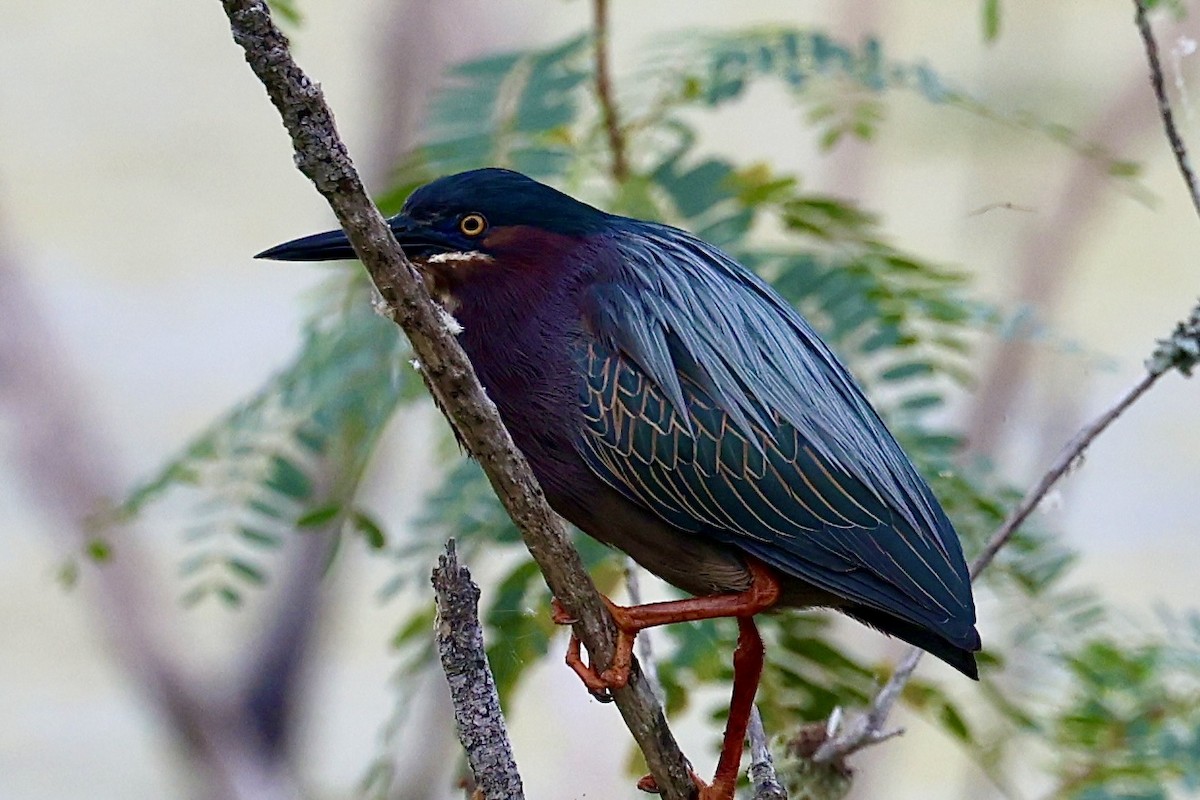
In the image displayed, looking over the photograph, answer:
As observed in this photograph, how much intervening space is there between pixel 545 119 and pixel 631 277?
0.40 m

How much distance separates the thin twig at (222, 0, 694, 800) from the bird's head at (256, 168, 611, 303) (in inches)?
11.2

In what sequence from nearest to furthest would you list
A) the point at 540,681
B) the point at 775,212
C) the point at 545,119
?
the point at 545,119, the point at 775,212, the point at 540,681

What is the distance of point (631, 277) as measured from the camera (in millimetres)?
1439

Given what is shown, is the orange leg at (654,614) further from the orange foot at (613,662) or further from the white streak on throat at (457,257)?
the white streak on throat at (457,257)

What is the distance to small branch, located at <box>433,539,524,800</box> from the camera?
1.10 metres

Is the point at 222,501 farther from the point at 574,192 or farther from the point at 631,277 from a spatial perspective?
the point at 631,277

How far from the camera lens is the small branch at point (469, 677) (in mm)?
1098

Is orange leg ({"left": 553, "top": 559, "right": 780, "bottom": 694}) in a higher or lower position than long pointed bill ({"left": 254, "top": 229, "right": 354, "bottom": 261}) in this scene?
lower

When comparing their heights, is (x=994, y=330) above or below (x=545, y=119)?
below

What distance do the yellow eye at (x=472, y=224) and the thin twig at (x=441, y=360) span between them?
0.98 ft

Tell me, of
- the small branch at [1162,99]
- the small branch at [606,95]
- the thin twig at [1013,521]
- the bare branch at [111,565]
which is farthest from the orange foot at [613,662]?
the bare branch at [111,565]

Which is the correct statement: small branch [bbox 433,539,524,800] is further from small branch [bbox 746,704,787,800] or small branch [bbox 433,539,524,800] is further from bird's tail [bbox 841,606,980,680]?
bird's tail [bbox 841,606,980,680]

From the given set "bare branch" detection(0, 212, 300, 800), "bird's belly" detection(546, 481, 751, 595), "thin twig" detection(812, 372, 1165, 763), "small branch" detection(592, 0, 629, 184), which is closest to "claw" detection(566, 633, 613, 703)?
"bird's belly" detection(546, 481, 751, 595)

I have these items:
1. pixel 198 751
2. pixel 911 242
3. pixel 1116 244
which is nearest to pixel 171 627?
pixel 198 751
